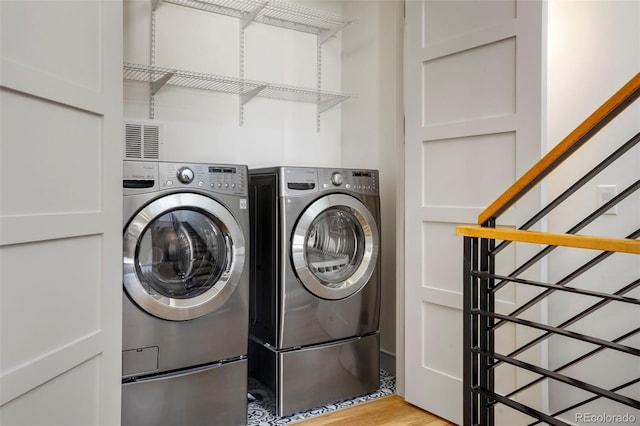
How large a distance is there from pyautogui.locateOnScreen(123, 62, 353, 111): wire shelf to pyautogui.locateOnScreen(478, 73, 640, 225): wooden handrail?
5.34 ft

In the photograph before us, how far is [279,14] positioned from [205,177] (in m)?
1.41

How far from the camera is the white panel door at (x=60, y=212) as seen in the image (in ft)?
3.29

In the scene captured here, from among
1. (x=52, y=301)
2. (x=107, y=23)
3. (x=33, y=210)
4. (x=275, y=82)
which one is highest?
(x=275, y=82)

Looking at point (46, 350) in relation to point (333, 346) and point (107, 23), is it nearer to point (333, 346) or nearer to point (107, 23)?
point (107, 23)

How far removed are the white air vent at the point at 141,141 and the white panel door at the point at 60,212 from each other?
3.50 feet

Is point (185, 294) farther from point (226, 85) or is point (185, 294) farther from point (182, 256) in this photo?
point (226, 85)

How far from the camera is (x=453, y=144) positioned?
205 cm

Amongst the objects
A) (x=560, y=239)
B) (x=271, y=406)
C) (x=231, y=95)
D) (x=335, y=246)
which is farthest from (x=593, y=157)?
(x=231, y=95)

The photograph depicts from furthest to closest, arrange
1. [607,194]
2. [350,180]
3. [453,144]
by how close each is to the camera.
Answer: [350,180] < [453,144] < [607,194]

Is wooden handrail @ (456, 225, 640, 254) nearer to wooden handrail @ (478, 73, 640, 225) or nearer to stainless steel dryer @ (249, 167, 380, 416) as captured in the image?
wooden handrail @ (478, 73, 640, 225)

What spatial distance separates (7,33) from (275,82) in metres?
1.99

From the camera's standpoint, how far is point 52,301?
1134mm

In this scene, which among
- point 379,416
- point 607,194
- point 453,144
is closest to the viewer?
A: point 607,194

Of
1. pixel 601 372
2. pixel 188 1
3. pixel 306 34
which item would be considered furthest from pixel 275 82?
pixel 601 372
